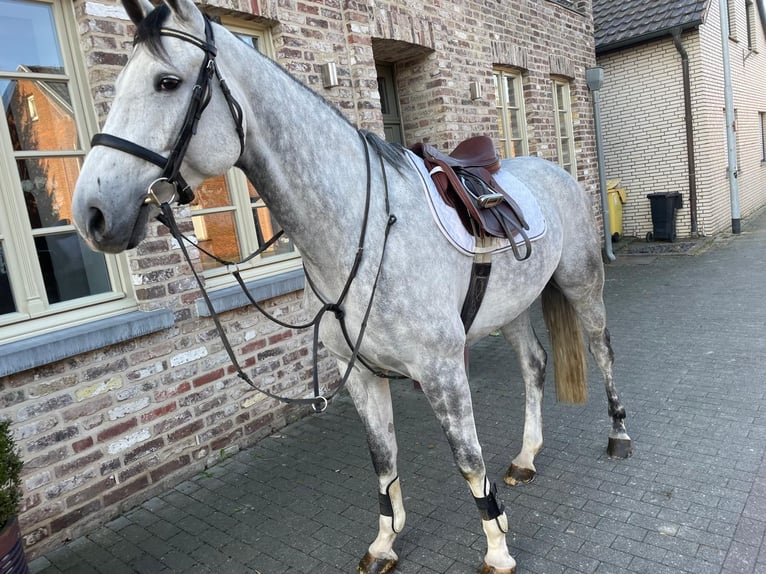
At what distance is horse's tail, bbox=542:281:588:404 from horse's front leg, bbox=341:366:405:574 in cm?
155

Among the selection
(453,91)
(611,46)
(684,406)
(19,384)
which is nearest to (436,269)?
(19,384)

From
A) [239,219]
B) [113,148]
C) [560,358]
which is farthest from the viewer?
[239,219]

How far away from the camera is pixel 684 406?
13.3 feet

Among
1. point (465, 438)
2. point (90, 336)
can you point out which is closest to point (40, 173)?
point (90, 336)

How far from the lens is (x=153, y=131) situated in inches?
61.7

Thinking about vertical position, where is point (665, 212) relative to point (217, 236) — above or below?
below

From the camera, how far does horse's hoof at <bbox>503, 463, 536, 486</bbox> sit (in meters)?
3.28

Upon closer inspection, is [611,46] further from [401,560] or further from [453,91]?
[401,560]

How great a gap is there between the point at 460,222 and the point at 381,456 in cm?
121

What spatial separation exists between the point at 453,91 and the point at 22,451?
5.52 meters

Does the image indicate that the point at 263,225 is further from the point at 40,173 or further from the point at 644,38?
the point at 644,38

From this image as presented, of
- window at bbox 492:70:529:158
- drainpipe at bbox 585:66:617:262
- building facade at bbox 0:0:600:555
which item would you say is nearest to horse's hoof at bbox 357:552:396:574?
building facade at bbox 0:0:600:555

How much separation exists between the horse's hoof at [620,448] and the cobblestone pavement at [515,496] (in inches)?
2.1

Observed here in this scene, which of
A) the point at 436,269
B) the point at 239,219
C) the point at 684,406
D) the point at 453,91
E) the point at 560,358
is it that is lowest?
the point at 684,406
